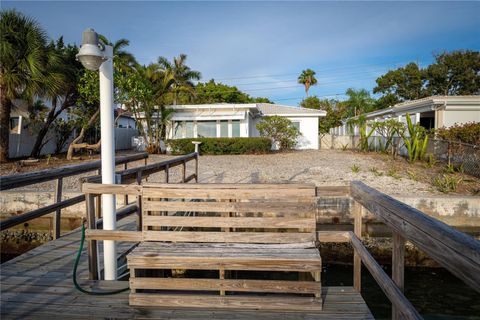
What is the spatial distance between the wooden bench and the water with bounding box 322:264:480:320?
2.56 meters

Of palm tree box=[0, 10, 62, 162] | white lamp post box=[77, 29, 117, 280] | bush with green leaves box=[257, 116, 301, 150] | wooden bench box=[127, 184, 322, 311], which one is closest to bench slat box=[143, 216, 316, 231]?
wooden bench box=[127, 184, 322, 311]

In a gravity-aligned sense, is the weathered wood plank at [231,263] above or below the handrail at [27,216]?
below

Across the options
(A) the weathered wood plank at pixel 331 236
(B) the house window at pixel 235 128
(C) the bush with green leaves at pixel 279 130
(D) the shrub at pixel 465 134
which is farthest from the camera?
(B) the house window at pixel 235 128

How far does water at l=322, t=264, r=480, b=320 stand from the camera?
4273 mm

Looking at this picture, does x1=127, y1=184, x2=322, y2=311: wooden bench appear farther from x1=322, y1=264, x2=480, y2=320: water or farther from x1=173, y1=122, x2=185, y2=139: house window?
x1=173, y1=122, x2=185, y2=139: house window

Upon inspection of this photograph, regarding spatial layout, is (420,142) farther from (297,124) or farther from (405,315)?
(405,315)

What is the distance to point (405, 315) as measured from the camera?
1.62 meters

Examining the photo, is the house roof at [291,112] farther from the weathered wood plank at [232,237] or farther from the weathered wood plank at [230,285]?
the weathered wood plank at [230,285]

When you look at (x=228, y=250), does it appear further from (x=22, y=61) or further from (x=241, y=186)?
(x=22, y=61)

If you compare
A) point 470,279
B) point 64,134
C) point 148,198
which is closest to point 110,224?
point 148,198

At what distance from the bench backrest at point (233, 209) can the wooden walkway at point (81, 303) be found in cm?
56

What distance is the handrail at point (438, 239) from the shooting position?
1.10 metres

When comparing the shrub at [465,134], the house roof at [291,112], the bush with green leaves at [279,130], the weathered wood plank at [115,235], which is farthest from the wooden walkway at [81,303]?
the house roof at [291,112]

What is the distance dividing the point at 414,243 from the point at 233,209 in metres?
1.38
